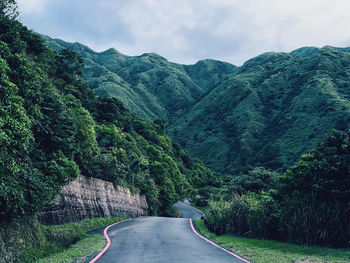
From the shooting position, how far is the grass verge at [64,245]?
913 centimetres

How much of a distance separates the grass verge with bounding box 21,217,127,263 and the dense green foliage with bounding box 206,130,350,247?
7.79 metres

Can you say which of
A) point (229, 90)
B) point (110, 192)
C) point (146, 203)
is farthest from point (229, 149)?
point (110, 192)

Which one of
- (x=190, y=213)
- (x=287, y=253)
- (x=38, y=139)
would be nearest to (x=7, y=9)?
(x=38, y=139)

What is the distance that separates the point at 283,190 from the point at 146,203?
26.6 meters

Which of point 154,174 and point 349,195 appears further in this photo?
point 154,174

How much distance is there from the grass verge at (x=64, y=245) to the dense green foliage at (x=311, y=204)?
25.5ft

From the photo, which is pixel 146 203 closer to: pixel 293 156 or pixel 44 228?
pixel 44 228

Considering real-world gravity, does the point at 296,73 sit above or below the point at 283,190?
above

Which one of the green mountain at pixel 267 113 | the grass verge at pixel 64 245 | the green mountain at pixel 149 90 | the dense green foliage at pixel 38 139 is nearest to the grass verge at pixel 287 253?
the grass verge at pixel 64 245

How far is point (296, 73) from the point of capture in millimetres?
107000

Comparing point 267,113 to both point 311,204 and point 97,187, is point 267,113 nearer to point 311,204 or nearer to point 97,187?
point 97,187

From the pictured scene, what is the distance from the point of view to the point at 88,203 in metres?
19.9

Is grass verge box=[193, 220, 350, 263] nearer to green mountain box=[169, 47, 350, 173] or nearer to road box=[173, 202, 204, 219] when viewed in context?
road box=[173, 202, 204, 219]

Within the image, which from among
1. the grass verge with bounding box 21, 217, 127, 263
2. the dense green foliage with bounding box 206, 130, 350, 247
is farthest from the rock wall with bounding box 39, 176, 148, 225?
the dense green foliage with bounding box 206, 130, 350, 247
